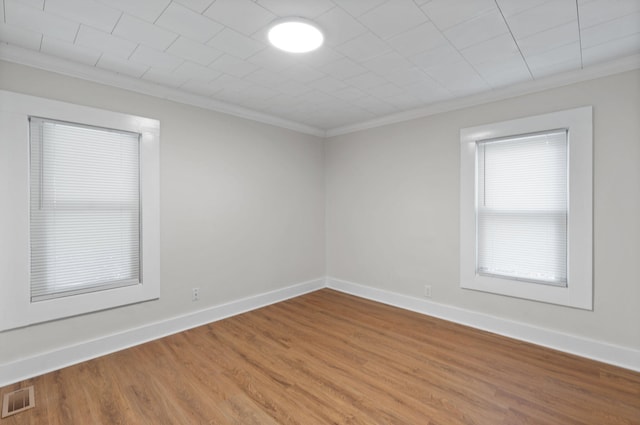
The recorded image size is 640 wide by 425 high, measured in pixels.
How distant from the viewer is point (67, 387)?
2207 millimetres

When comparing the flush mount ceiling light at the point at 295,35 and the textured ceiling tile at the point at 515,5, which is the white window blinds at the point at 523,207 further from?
the flush mount ceiling light at the point at 295,35

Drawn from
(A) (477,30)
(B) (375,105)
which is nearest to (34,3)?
(A) (477,30)

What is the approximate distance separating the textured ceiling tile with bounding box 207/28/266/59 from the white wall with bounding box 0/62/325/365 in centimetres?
121

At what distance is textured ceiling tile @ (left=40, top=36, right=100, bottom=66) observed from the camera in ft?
7.19

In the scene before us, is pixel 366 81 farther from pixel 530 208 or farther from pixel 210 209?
pixel 210 209

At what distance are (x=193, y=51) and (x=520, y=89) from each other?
10.1ft

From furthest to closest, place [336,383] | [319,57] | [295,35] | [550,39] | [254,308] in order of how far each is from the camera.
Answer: [254,308], [319,57], [336,383], [550,39], [295,35]

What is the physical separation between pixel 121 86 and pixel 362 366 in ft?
11.0

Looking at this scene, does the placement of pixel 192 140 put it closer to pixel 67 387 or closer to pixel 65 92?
pixel 65 92

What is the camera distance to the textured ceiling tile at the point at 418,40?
2016 millimetres

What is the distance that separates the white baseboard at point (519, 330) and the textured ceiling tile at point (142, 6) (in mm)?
3787

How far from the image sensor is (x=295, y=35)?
2.02m

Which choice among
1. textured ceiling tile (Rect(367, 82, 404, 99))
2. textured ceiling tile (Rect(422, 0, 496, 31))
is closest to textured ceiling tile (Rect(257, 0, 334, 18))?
textured ceiling tile (Rect(422, 0, 496, 31))

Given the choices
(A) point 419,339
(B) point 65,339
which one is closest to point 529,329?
(A) point 419,339
